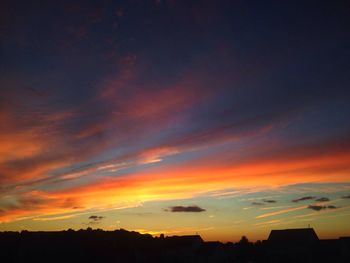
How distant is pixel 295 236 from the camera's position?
76000 millimetres

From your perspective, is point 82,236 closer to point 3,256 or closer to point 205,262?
point 3,256

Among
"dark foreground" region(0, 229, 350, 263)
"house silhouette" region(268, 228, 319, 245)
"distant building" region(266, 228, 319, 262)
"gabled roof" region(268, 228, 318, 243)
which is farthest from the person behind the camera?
"gabled roof" region(268, 228, 318, 243)

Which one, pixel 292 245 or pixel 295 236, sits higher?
pixel 295 236

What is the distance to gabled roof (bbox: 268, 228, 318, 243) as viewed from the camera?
7462cm

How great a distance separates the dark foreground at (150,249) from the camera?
215 feet

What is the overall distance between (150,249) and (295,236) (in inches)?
1117

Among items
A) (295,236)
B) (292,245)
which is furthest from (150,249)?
(295,236)

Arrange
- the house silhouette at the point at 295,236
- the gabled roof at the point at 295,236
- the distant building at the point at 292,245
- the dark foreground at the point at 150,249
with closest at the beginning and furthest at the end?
the dark foreground at the point at 150,249 → the distant building at the point at 292,245 → the house silhouette at the point at 295,236 → the gabled roof at the point at 295,236

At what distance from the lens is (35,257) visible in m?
64.6

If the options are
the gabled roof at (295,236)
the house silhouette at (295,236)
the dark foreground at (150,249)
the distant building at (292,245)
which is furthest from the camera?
the gabled roof at (295,236)

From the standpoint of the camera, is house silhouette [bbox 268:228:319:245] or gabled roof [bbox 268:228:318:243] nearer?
house silhouette [bbox 268:228:319:245]

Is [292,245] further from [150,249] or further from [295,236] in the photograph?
[150,249]

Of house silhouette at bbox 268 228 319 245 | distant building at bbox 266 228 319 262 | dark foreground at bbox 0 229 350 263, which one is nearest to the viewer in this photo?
dark foreground at bbox 0 229 350 263

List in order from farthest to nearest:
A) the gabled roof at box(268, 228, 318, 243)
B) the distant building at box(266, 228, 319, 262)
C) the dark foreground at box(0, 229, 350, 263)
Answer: the gabled roof at box(268, 228, 318, 243), the distant building at box(266, 228, 319, 262), the dark foreground at box(0, 229, 350, 263)
